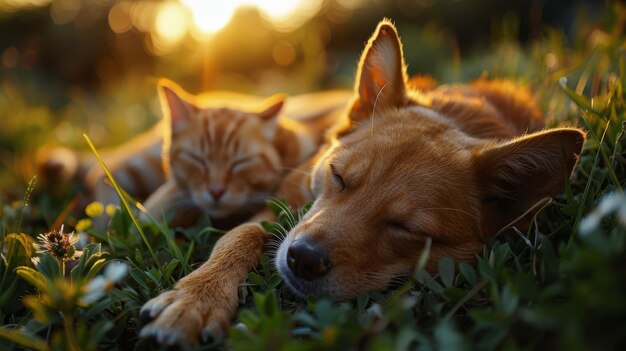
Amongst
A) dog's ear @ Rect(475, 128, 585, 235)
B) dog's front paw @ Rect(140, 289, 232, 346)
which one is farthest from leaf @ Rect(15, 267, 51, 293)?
dog's ear @ Rect(475, 128, 585, 235)

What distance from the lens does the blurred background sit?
7.50m

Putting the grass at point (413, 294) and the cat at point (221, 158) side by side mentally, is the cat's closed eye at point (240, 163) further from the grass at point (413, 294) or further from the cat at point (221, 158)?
the grass at point (413, 294)

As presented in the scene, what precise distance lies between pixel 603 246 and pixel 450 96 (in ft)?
6.20

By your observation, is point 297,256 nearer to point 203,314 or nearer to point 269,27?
point 203,314

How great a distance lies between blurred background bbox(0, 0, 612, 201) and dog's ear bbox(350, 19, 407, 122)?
3.86 meters

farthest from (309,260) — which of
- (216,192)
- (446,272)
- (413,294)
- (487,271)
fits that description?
(216,192)

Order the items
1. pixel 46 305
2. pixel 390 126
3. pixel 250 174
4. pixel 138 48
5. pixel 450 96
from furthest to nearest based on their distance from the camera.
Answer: pixel 138 48, pixel 250 174, pixel 450 96, pixel 390 126, pixel 46 305

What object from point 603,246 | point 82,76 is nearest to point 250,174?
point 603,246

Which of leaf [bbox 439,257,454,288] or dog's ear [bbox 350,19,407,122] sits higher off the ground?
dog's ear [bbox 350,19,407,122]

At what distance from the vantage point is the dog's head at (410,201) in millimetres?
1971

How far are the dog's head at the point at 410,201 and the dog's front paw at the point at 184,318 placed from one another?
0.33 meters

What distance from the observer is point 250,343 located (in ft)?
4.68

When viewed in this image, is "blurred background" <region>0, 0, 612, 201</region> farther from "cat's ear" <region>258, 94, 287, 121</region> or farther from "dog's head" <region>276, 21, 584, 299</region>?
"dog's head" <region>276, 21, 584, 299</region>

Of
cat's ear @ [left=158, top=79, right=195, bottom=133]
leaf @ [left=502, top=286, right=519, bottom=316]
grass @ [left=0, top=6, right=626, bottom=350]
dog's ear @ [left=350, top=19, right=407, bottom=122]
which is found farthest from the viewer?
cat's ear @ [left=158, top=79, right=195, bottom=133]
